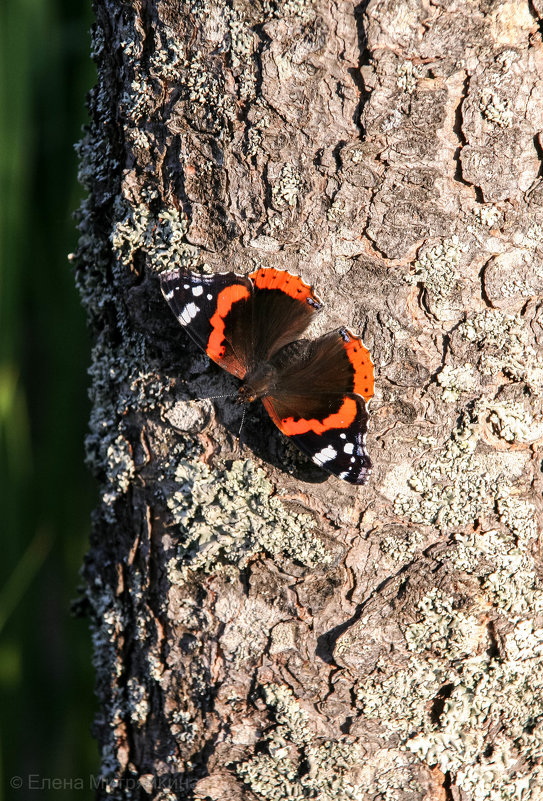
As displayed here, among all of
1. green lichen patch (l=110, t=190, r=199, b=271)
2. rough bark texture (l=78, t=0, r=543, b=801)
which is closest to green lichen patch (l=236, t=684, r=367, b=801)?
rough bark texture (l=78, t=0, r=543, b=801)

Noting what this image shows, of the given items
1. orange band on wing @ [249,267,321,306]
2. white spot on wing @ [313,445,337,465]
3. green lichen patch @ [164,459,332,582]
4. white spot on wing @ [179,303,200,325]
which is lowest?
green lichen patch @ [164,459,332,582]

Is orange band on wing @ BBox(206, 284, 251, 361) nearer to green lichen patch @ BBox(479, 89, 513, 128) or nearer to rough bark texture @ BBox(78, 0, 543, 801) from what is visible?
rough bark texture @ BBox(78, 0, 543, 801)

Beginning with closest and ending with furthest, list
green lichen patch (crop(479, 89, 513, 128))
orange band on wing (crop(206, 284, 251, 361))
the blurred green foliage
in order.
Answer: green lichen patch (crop(479, 89, 513, 128))
orange band on wing (crop(206, 284, 251, 361))
the blurred green foliage

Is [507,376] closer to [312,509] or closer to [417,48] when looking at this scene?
[312,509]

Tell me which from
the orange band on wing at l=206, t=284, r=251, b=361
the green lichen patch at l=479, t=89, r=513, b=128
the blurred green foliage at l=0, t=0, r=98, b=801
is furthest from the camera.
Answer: the blurred green foliage at l=0, t=0, r=98, b=801

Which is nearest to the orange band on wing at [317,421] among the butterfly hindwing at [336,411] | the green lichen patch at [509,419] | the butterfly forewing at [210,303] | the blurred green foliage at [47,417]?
the butterfly hindwing at [336,411]

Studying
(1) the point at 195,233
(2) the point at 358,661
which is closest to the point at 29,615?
(2) the point at 358,661

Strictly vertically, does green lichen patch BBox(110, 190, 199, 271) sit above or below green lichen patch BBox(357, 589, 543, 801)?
above
